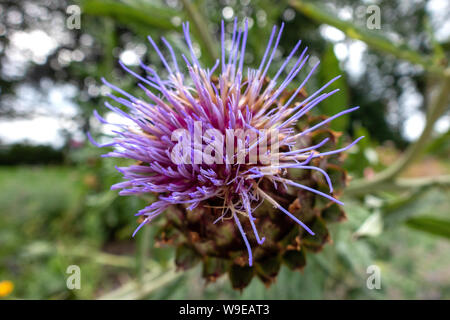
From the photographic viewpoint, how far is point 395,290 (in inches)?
47.9

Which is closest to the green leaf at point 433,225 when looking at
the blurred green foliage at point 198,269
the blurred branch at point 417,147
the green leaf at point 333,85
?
the blurred green foliage at point 198,269

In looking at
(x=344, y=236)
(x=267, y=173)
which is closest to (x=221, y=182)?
(x=267, y=173)

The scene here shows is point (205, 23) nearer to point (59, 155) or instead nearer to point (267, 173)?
point (267, 173)

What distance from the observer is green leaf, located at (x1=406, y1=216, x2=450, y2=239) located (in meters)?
0.75

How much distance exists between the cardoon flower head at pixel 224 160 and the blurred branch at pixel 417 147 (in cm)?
45

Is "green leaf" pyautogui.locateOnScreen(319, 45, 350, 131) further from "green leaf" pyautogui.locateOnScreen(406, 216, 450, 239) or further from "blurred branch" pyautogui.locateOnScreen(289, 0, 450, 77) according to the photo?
"green leaf" pyautogui.locateOnScreen(406, 216, 450, 239)

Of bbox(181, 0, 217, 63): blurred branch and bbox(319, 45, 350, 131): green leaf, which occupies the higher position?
bbox(181, 0, 217, 63): blurred branch

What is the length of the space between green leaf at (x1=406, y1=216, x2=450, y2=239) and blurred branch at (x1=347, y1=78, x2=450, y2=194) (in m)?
0.15

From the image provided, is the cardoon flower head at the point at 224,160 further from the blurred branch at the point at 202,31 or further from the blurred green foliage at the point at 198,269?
the blurred branch at the point at 202,31

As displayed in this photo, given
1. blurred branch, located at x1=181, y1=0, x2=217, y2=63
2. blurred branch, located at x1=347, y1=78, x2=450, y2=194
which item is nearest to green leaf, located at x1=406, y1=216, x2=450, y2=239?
blurred branch, located at x1=347, y1=78, x2=450, y2=194

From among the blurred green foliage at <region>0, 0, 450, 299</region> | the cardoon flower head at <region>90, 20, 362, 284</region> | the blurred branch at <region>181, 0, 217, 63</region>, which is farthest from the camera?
the blurred branch at <region>181, 0, 217, 63</region>

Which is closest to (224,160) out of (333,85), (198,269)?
(198,269)

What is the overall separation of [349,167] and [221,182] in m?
0.72

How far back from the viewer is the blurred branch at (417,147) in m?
0.81
